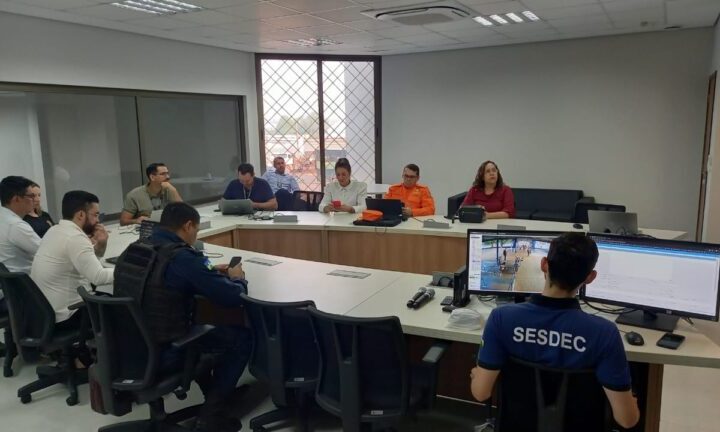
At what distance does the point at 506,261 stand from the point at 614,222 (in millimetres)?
1424

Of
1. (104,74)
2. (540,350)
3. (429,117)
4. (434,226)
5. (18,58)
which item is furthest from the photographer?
(429,117)

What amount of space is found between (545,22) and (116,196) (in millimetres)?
5032

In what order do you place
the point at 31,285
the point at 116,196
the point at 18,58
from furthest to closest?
the point at 116,196 → the point at 18,58 → the point at 31,285

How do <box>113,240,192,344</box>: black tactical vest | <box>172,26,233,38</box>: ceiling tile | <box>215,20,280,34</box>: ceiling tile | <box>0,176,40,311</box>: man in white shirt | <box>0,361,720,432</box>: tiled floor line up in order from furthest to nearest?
<box>172,26,233,38</box>: ceiling tile → <box>215,20,280,34</box>: ceiling tile → <box>0,176,40,311</box>: man in white shirt → <box>0,361,720,432</box>: tiled floor → <box>113,240,192,344</box>: black tactical vest

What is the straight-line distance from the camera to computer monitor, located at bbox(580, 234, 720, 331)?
81.2 inches

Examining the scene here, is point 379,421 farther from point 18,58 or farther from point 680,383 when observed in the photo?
point 18,58

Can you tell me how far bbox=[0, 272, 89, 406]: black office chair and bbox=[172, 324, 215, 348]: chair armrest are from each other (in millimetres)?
912

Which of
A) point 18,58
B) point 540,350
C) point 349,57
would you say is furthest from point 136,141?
point 540,350

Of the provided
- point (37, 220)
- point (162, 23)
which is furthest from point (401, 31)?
point (37, 220)

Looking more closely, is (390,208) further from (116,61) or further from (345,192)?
(116,61)

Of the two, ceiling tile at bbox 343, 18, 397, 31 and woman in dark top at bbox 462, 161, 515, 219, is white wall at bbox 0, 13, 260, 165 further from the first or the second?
woman in dark top at bbox 462, 161, 515, 219

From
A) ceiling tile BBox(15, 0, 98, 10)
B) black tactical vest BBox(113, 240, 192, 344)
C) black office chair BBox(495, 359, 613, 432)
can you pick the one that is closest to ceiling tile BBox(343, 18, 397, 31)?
ceiling tile BBox(15, 0, 98, 10)

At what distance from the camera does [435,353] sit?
2127 millimetres

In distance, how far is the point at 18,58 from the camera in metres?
4.68
